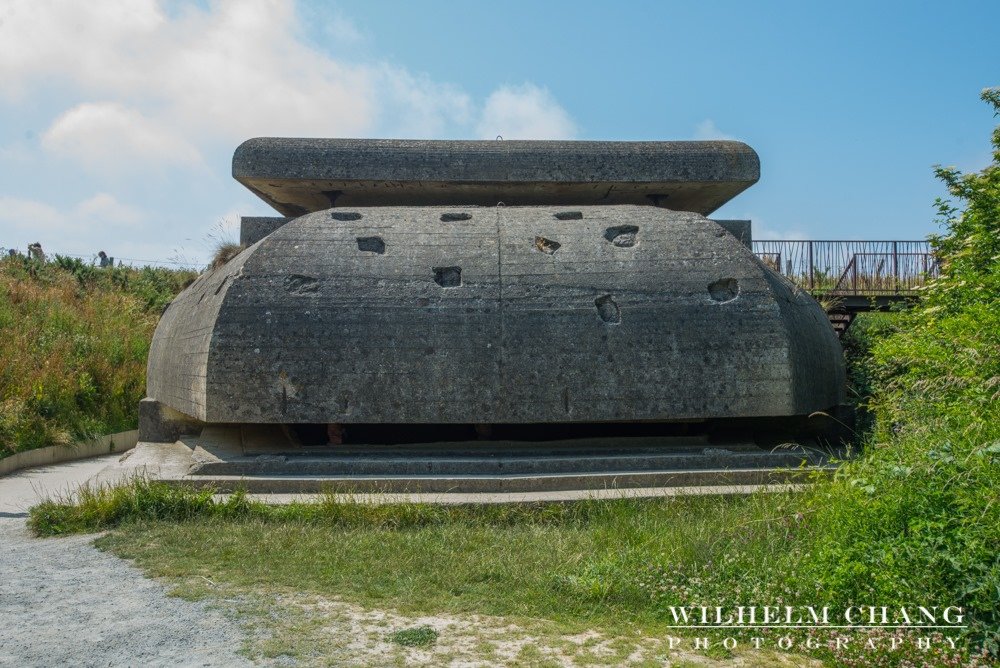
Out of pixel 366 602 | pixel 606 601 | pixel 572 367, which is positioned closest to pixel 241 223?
pixel 572 367

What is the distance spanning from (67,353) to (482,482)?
29.7 feet

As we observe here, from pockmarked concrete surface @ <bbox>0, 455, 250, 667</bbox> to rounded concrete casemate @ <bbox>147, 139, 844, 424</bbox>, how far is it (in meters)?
2.05

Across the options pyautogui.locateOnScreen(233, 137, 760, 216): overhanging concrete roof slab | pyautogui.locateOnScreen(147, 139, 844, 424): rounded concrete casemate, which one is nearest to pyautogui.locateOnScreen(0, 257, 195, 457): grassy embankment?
pyautogui.locateOnScreen(147, 139, 844, 424): rounded concrete casemate

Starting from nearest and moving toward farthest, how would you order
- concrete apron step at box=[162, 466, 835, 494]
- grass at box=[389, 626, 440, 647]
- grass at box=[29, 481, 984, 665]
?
grass at box=[389, 626, 440, 647] < grass at box=[29, 481, 984, 665] < concrete apron step at box=[162, 466, 835, 494]

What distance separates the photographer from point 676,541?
5.17m

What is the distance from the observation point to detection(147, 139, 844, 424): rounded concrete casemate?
7.22m

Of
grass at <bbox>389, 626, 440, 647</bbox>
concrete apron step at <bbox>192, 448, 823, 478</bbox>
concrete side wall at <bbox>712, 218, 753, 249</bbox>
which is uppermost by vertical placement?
concrete side wall at <bbox>712, 218, 753, 249</bbox>

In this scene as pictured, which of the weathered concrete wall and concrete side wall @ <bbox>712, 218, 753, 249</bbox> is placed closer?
the weathered concrete wall

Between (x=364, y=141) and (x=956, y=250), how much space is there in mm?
6114

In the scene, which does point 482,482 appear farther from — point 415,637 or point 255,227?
point 255,227

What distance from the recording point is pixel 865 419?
8805 millimetres

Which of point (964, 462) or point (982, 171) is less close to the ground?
point (982, 171)

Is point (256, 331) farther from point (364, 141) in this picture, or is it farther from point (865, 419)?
point (865, 419)

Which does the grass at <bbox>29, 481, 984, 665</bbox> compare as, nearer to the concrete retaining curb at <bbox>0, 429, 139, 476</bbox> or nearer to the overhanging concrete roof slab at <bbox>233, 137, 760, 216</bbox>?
the overhanging concrete roof slab at <bbox>233, 137, 760, 216</bbox>
